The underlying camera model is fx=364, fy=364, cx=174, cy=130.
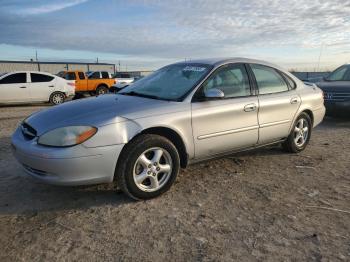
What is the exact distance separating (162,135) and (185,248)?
1.49 m

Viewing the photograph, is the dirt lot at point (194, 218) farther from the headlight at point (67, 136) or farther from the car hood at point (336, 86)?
the car hood at point (336, 86)

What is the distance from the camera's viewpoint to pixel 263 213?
367cm

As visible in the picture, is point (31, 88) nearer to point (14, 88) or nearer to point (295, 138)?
point (14, 88)

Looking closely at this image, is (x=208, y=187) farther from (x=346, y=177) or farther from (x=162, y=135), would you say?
(x=346, y=177)

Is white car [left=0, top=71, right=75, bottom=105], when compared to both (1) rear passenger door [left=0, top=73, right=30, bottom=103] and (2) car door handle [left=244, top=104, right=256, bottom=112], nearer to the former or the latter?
(1) rear passenger door [left=0, top=73, right=30, bottom=103]

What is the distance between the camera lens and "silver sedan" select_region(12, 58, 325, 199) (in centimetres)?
360

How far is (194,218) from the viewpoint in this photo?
11.7 ft

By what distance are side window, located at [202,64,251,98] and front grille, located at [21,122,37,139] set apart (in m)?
2.03

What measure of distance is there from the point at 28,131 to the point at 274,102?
3306 millimetres

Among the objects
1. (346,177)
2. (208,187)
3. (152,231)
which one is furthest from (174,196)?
(346,177)

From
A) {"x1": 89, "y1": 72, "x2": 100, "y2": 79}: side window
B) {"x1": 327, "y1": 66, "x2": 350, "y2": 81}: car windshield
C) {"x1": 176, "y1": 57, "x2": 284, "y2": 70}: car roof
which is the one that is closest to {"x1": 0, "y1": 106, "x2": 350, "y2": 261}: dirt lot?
{"x1": 176, "y1": 57, "x2": 284, "y2": 70}: car roof

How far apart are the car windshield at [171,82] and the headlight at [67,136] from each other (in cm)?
115

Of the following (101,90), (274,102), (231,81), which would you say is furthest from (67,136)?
(101,90)

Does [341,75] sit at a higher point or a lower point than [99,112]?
higher
